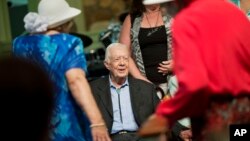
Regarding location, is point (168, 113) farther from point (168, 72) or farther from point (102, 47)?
point (102, 47)

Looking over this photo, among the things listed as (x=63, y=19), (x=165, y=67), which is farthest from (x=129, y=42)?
(x=63, y=19)

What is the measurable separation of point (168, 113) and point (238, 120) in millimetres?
379

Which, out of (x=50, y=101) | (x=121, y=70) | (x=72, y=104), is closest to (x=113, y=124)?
(x=121, y=70)

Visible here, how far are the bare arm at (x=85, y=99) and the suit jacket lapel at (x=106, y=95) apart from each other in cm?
145

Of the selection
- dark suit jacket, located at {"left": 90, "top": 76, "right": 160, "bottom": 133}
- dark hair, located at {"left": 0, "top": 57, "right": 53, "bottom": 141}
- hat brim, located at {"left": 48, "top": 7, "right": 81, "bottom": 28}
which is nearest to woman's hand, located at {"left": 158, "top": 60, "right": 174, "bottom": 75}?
dark suit jacket, located at {"left": 90, "top": 76, "right": 160, "bottom": 133}

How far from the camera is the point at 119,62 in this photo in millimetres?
4629

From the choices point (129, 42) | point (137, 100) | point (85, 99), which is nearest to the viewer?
point (85, 99)

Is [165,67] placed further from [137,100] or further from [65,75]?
[65,75]

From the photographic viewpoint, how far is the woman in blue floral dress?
3.07 meters

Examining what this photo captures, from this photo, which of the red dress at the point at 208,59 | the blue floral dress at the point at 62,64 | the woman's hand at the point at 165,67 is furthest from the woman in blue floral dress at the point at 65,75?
the woman's hand at the point at 165,67

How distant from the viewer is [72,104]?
3.20 metres

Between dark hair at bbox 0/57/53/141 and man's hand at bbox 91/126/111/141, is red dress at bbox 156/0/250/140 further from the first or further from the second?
dark hair at bbox 0/57/53/141

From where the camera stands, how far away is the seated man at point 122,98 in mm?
4559

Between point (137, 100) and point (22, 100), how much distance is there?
3.07 m
